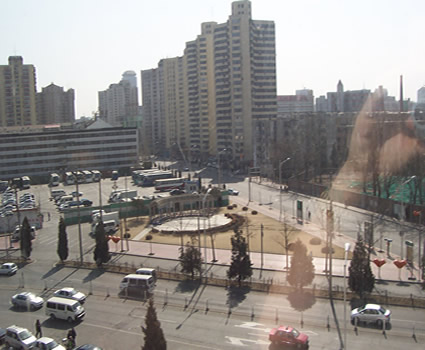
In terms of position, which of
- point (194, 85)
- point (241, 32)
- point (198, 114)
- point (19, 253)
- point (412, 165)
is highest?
point (241, 32)

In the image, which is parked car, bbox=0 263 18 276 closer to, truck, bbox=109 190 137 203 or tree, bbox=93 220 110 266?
tree, bbox=93 220 110 266

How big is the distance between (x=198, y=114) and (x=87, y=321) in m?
74.7

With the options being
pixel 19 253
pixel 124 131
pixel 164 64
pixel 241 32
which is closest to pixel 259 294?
pixel 19 253

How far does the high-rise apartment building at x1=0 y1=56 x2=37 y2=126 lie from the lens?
295 feet

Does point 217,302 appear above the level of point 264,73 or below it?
below

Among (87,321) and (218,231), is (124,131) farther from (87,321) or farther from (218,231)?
(87,321)

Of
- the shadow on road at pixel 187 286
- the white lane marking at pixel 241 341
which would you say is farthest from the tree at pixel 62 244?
the white lane marking at pixel 241 341

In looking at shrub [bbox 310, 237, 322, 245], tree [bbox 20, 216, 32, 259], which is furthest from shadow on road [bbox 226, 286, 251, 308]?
tree [bbox 20, 216, 32, 259]

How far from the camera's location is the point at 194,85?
90625 mm

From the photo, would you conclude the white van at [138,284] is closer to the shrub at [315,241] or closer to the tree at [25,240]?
the tree at [25,240]

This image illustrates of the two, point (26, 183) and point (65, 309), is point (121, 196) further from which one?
point (65, 309)

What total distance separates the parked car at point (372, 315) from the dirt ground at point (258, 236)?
782cm


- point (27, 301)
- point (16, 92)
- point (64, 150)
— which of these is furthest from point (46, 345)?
point (16, 92)

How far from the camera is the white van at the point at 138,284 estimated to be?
62.6 feet
